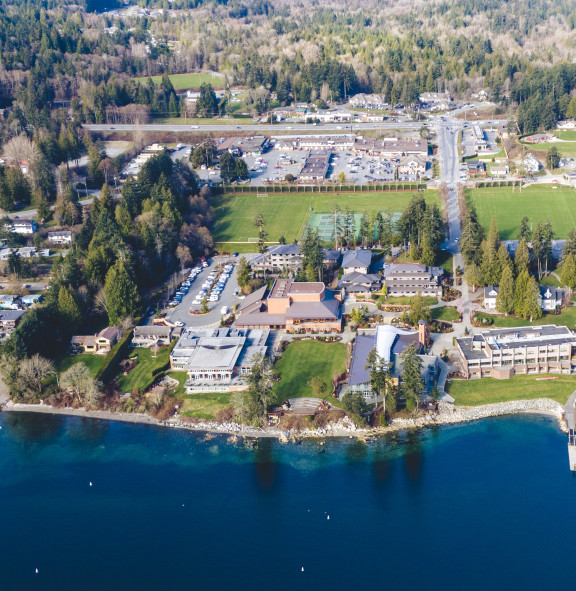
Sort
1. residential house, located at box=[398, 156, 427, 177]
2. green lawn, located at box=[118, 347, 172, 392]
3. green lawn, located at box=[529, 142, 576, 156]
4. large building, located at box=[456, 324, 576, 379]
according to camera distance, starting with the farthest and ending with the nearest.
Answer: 1. green lawn, located at box=[529, 142, 576, 156]
2. residential house, located at box=[398, 156, 427, 177]
3. green lawn, located at box=[118, 347, 172, 392]
4. large building, located at box=[456, 324, 576, 379]

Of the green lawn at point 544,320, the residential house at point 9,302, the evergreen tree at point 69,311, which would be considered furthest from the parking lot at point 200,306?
the green lawn at point 544,320

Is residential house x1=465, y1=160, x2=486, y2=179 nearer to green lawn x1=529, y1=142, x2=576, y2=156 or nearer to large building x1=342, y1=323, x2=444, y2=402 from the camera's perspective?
green lawn x1=529, y1=142, x2=576, y2=156

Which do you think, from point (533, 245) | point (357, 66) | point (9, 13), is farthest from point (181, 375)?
point (9, 13)

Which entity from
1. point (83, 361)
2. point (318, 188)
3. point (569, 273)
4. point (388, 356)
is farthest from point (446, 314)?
point (318, 188)

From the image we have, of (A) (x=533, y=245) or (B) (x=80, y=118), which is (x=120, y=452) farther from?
(B) (x=80, y=118)

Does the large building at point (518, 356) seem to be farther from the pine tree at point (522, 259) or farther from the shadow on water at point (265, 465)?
the shadow on water at point (265, 465)

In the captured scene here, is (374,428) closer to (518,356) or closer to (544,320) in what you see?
(518,356)

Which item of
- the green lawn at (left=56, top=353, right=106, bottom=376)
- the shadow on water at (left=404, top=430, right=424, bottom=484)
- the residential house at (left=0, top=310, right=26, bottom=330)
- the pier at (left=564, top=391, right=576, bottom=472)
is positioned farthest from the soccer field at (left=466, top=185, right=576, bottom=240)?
the residential house at (left=0, top=310, right=26, bottom=330)

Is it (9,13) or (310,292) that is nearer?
(310,292)
